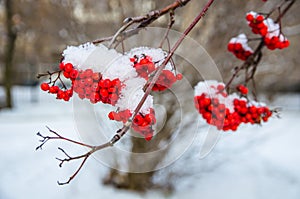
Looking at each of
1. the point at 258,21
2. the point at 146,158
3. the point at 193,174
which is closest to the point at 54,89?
the point at 258,21

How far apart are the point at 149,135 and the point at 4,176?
140 inches

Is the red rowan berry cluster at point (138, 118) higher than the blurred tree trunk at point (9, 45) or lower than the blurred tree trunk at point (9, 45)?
lower

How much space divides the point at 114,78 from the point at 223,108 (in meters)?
0.52

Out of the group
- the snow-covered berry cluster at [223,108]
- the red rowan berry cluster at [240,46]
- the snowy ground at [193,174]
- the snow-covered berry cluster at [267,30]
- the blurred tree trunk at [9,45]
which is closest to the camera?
the snow-covered berry cluster at [223,108]

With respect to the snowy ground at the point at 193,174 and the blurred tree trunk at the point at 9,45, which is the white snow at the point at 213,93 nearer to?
the snowy ground at the point at 193,174

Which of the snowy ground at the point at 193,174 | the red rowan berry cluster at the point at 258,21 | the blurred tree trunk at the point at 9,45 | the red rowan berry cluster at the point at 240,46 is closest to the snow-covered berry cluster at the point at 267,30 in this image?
the red rowan berry cluster at the point at 258,21

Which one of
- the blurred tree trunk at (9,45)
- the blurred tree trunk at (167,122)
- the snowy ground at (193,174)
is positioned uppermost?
the blurred tree trunk at (9,45)

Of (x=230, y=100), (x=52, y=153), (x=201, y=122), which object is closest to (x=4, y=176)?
(x=52, y=153)

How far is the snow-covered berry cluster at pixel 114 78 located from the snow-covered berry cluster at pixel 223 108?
0.36 m

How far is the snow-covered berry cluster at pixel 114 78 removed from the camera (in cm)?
74

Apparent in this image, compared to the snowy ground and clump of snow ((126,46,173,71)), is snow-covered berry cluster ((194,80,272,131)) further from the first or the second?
the snowy ground

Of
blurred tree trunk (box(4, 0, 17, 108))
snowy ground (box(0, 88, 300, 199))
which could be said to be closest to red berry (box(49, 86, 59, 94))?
snowy ground (box(0, 88, 300, 199))

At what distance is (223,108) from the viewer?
3.70 ft

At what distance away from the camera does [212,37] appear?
284cm
